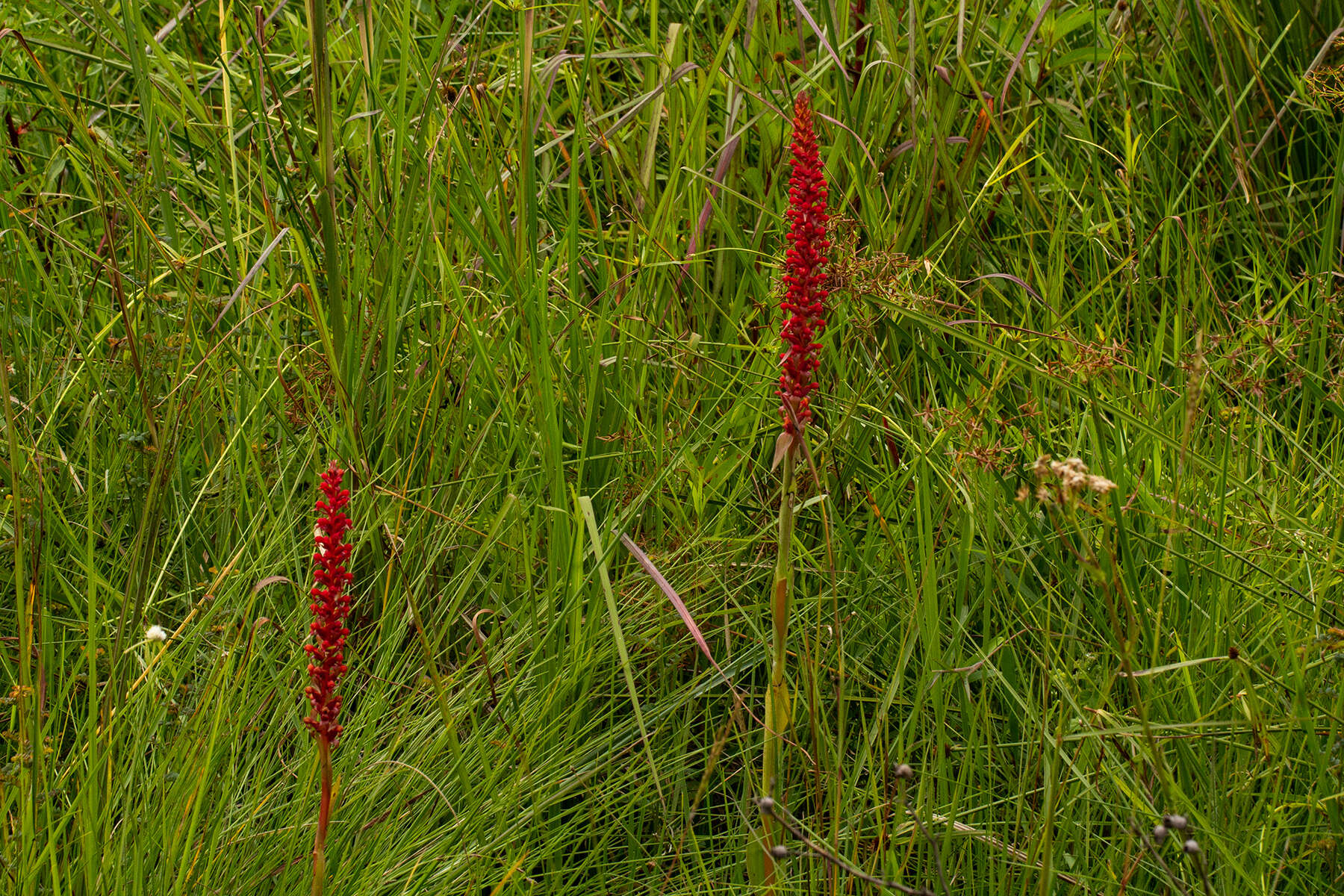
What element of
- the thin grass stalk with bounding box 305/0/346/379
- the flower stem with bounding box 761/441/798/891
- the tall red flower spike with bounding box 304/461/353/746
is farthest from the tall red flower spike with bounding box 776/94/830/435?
the thin grass stalk with bounding box 305/0/346/379

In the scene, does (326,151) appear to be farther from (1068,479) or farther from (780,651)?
(1068,479)

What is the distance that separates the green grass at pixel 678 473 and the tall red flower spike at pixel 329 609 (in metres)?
0.22

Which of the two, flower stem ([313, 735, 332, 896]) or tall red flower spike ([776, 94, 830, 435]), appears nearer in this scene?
flower stem ([313, 735, 332, 896])

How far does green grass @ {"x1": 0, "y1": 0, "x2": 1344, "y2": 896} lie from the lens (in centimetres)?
143

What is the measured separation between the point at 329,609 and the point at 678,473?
3.00ft

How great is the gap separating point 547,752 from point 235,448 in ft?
2.47

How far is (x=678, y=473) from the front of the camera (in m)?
1.93

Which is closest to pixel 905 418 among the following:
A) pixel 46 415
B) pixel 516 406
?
pixel 516 406

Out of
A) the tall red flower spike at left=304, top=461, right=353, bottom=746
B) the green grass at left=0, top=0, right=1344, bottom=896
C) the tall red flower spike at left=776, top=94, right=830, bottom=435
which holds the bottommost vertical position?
the green grass at left=0, top=0, right=1344, bottom=896

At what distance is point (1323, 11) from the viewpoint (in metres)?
2.78

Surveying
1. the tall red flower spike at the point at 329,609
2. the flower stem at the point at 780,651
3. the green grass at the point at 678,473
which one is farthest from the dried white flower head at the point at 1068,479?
the tall red flower spike at the point at 329,609

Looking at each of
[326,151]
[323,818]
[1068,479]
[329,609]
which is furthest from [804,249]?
[326,151]

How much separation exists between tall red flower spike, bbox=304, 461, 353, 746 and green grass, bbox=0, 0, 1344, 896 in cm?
22

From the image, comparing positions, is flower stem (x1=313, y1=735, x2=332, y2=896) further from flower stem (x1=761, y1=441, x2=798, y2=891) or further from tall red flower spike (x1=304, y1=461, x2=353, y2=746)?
flower stem (x1=761, y1=441, x2=798, y2=891)
